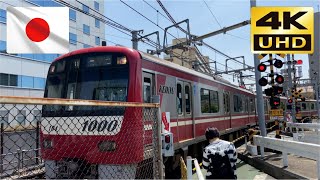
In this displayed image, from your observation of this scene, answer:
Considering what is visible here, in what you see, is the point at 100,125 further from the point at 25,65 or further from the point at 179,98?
the point at 25,65

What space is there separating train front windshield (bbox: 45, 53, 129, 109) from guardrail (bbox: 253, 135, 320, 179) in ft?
12.4

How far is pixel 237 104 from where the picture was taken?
18.1 m

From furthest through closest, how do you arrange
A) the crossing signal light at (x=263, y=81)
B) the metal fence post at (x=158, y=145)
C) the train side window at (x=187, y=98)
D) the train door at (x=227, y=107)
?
the train door at (x=227, y=107) → the crossing signal light at (x=263, y=81) → the train side window at (x=187, y=98) → the metal fence post at (x=158, y=145)

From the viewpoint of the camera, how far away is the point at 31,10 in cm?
521

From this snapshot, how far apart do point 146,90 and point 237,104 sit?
35.2 ft

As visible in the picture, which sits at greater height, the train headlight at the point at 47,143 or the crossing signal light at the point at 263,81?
the crossing signal light at the point at 263,81

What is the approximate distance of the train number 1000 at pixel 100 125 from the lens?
6.81 m

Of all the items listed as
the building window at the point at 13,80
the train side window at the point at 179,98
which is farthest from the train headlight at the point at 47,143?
the building window at the point at 13,80

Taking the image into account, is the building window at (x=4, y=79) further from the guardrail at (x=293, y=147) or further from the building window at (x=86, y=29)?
the guardrail at (x=293, y=147)

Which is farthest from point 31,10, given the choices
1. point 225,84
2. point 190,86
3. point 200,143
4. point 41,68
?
point 41,68

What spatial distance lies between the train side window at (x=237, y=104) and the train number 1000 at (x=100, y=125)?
11232mm

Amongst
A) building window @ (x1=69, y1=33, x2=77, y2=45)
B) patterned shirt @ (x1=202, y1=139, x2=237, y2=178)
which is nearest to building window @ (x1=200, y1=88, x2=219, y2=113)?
patterned shirt @ (x1=202, y1=139, x2=237, y2=178)

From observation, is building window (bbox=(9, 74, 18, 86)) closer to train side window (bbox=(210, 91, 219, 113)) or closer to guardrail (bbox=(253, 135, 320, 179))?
train side window (bbox=(210, 91, 219, 113))

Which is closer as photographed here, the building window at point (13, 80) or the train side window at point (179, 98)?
the train side window at point (179, 98)
